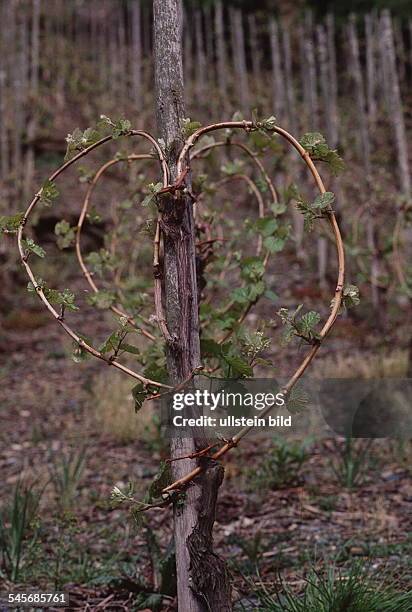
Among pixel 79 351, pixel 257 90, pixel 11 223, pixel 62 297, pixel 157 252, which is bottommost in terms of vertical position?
pixel 79 351

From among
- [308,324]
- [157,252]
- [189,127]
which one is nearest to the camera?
[308,324]

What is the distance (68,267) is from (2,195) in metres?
1.39

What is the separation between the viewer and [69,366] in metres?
6.41

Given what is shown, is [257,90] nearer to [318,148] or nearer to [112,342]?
[318,148]

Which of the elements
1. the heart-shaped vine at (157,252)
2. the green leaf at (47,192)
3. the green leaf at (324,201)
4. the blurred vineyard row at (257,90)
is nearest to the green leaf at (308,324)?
the heart-shaped vine at (157,252)

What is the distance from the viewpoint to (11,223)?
6.14 ft

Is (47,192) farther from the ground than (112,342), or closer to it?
farther from the ground

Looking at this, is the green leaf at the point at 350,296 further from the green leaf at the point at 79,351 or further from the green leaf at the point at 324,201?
the green leaf at the point at 79,351

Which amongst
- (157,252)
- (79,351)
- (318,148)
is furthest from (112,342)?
(318,148)

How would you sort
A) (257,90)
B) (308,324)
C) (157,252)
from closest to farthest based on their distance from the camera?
(308,324) → (157,252) → (257,90)

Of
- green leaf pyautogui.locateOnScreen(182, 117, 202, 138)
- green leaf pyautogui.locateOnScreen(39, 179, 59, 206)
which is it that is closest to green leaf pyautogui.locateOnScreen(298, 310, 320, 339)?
green leaf pyautogui.locateOnScreen(182, 117, 202, 138)

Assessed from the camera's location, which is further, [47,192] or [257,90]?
[257,90]

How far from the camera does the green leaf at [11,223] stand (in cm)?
186

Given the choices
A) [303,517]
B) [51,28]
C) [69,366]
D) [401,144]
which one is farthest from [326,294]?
[51,28]
